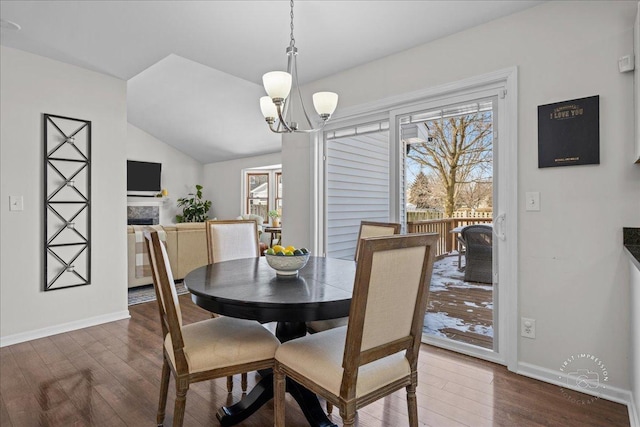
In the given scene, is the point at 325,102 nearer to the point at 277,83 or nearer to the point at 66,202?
the point at 277,83

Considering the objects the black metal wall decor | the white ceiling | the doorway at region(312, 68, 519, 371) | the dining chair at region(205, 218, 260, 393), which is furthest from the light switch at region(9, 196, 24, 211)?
the doorway at region(312, 68, 519, 371)

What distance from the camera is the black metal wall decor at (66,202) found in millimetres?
3160

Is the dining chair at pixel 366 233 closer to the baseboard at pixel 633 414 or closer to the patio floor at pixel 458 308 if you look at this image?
the patio floor at pixel 458 308

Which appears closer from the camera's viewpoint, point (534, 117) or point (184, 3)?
point (534, 117)

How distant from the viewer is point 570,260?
220cm

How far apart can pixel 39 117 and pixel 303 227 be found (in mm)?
2676

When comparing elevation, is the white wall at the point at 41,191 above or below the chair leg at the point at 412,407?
above

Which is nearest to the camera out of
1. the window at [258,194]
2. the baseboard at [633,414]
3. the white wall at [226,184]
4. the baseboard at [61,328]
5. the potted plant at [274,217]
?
the baseboard at [633,414]

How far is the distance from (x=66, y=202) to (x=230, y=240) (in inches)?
70.8

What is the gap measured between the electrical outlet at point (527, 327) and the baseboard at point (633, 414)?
554mm

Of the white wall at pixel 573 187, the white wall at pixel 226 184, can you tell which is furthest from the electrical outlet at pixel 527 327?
the white wall at pixel 226 184

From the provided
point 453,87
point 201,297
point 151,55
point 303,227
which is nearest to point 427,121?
point 453,87

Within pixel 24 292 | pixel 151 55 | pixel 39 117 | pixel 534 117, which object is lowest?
pixel 24 292

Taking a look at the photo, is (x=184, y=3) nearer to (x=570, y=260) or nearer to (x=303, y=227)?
(x=303, y=227)
